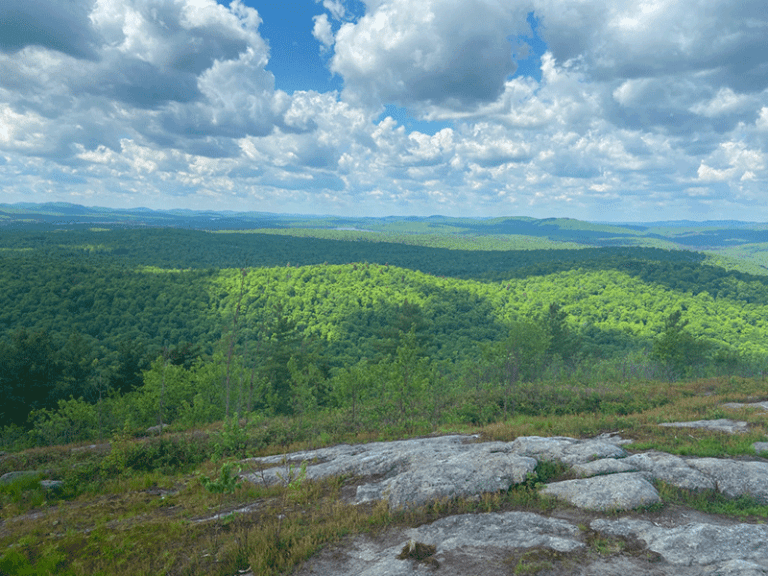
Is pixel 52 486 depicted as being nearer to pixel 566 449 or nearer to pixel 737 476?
pixel 566 449

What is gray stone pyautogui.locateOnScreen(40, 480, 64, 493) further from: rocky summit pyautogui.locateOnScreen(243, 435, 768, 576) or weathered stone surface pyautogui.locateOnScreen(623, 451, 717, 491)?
weathered stone surface pyautogui.locateOnScreen(623, 451, 717, 491)

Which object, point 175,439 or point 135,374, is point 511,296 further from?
point 175,439

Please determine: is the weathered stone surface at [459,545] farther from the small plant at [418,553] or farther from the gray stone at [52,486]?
the gray stone at [52,486]

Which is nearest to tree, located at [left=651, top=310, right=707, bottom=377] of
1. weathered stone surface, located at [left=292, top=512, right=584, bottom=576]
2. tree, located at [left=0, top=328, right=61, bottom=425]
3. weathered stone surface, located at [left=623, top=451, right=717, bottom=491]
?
weathered stone surface, located at [left=623, top=451, right=717, bottom=491]

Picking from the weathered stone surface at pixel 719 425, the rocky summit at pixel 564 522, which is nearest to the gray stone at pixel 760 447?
the rocky summit at pixel 564 522

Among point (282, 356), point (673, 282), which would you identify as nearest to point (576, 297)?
point (673, 282)

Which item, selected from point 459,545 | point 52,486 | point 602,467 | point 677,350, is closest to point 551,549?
point 459,545
